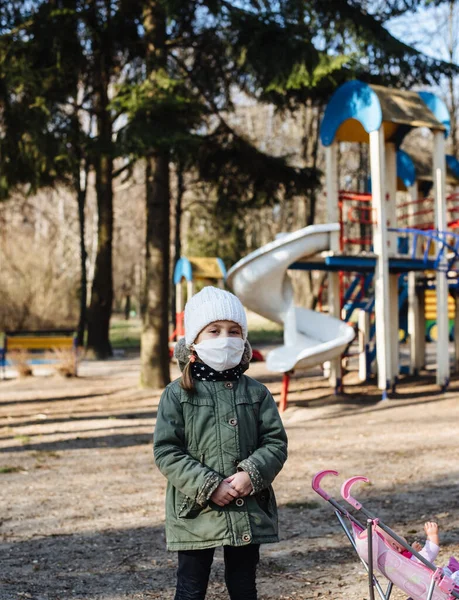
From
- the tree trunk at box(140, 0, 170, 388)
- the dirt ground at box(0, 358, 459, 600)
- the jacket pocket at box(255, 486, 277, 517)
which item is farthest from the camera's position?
the tree trunk at box(140, 0, 170, 388)

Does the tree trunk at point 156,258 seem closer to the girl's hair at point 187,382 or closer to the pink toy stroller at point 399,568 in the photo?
the girl's hair at point 187,382

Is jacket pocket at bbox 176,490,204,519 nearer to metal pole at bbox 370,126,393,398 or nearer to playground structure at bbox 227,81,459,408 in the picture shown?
playground structure at bbox 227,81,459,408

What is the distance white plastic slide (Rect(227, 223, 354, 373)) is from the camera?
10.9 metres

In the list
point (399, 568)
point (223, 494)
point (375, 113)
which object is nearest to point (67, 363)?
point (375, 113)

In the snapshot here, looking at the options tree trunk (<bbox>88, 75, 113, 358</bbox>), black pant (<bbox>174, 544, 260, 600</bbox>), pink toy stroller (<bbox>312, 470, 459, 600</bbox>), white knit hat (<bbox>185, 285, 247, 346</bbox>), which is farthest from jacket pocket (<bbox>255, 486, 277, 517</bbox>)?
tree trunk (<bbox>88, 75, 113, 358</bbox>)

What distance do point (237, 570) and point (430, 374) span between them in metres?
13.1

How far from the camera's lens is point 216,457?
2.76 metres

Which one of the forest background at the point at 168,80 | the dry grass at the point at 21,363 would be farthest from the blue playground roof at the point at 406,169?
the dry grass at the point at 21,363

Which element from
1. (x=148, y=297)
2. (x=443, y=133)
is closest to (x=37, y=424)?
(x=148, y=297)

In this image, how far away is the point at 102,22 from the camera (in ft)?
45.1

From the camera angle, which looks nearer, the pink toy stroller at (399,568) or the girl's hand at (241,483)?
the pink toy stroller at (399,568)

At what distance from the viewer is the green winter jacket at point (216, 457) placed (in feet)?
8.85

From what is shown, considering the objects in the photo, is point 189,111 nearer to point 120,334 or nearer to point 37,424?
point 37,424

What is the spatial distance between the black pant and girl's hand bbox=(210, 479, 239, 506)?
0.21 meters
